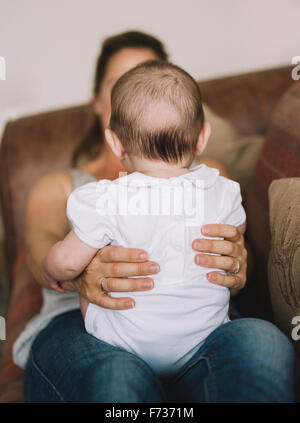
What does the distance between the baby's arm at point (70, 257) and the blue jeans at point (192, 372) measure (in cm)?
12

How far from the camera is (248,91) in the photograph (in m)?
1.42

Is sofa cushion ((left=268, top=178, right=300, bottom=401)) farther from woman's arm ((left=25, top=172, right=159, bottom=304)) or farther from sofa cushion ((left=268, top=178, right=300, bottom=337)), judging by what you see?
woman's arm ((left=25, top=172, right=159, bottom=304))

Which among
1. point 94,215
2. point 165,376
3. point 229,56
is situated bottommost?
point 165,376

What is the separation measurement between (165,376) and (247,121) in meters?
0.96

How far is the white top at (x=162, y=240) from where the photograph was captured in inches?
25.0

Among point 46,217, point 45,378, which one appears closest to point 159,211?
point 45,378

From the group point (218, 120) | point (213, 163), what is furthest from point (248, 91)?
point (213, 163)

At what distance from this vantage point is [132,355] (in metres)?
0.65

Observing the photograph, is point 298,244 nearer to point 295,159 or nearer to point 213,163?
point 295,159

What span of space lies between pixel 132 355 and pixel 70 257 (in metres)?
0.19

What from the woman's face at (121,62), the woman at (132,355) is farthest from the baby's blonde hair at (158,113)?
the woman's face at (121,62)

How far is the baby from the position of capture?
64 centimetres

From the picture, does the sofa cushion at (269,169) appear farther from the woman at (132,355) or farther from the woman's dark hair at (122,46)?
the woman's dark hair at (122,46)

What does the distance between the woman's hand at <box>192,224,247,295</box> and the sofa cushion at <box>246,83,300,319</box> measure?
12 centimetres
